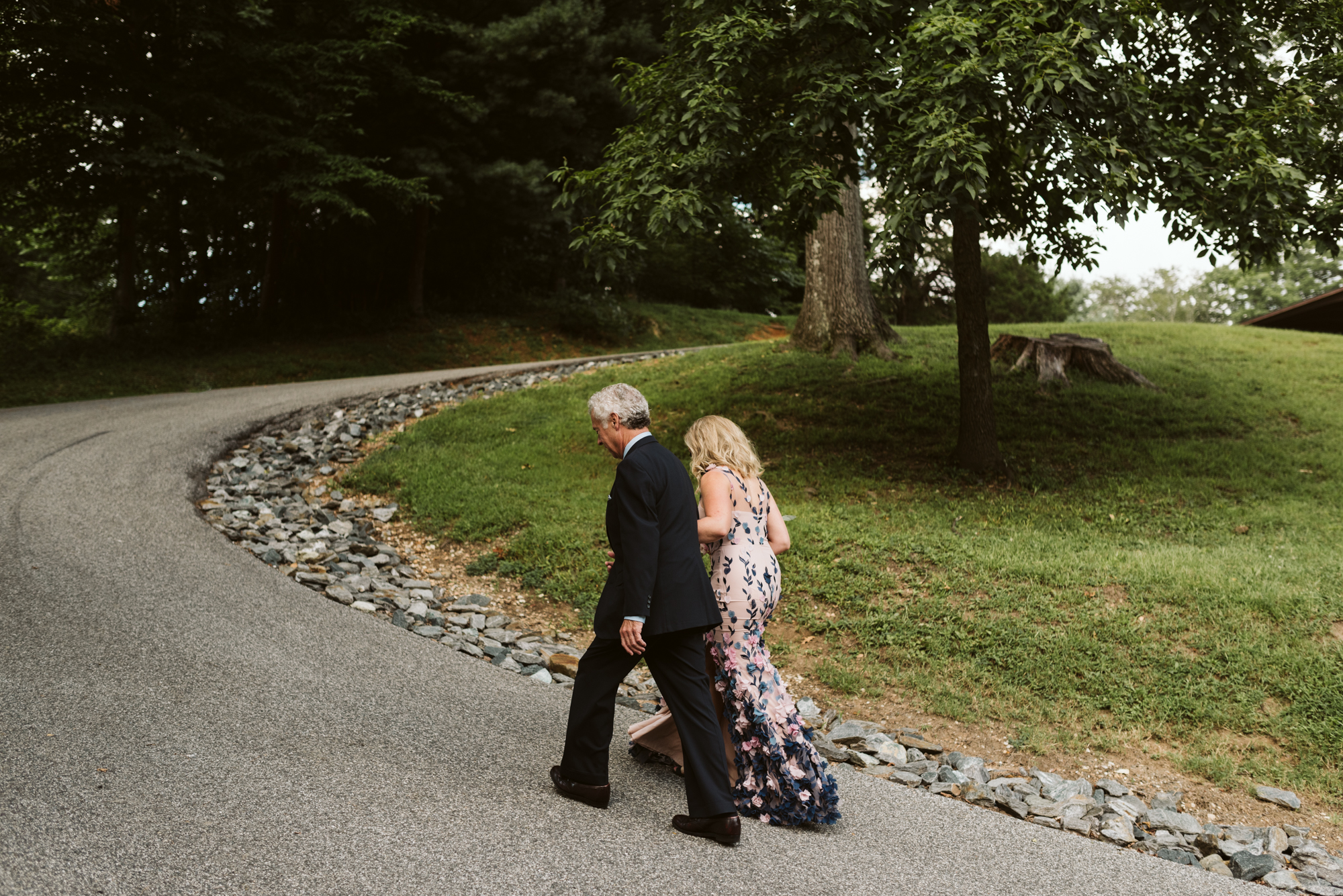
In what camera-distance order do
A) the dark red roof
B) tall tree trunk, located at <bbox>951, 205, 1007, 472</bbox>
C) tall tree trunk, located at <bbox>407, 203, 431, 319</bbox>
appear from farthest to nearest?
tall tree trunk, located at <bbox>407, 203, 431, 319</bbox>
the dark red roof
tall tree trunk, located at <bbox>951, 205, 1007, 472</bbox>

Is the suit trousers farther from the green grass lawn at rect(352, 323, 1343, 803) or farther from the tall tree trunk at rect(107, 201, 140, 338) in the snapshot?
the tall tree trunk at rect(107, 201, 140, 338)

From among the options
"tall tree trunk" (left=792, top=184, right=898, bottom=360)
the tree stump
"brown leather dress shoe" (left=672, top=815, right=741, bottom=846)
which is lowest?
"brown leather dress shoe" (left=672, top=815, right=741, bottom=846)

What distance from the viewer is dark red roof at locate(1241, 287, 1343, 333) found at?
75.6 feet

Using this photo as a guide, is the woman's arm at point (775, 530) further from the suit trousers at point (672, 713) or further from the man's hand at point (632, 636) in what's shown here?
the man's hand at point (632, 636)

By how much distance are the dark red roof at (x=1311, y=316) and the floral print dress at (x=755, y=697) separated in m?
24.5

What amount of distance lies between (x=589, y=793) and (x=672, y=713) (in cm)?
53

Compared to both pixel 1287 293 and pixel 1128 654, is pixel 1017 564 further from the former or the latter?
pixel 1287 293

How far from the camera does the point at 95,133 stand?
54.1 feet

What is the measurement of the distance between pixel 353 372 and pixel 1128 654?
16605 millimetres

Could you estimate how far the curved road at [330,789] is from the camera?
3.21 metres

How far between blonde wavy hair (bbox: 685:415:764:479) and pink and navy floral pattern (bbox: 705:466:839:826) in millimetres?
50

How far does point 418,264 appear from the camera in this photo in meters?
23.5

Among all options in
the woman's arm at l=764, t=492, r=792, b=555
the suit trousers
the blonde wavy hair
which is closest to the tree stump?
the woman's arm at l=764, t=492, r=792, b=555

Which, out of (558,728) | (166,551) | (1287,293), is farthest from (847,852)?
(1287,293)
